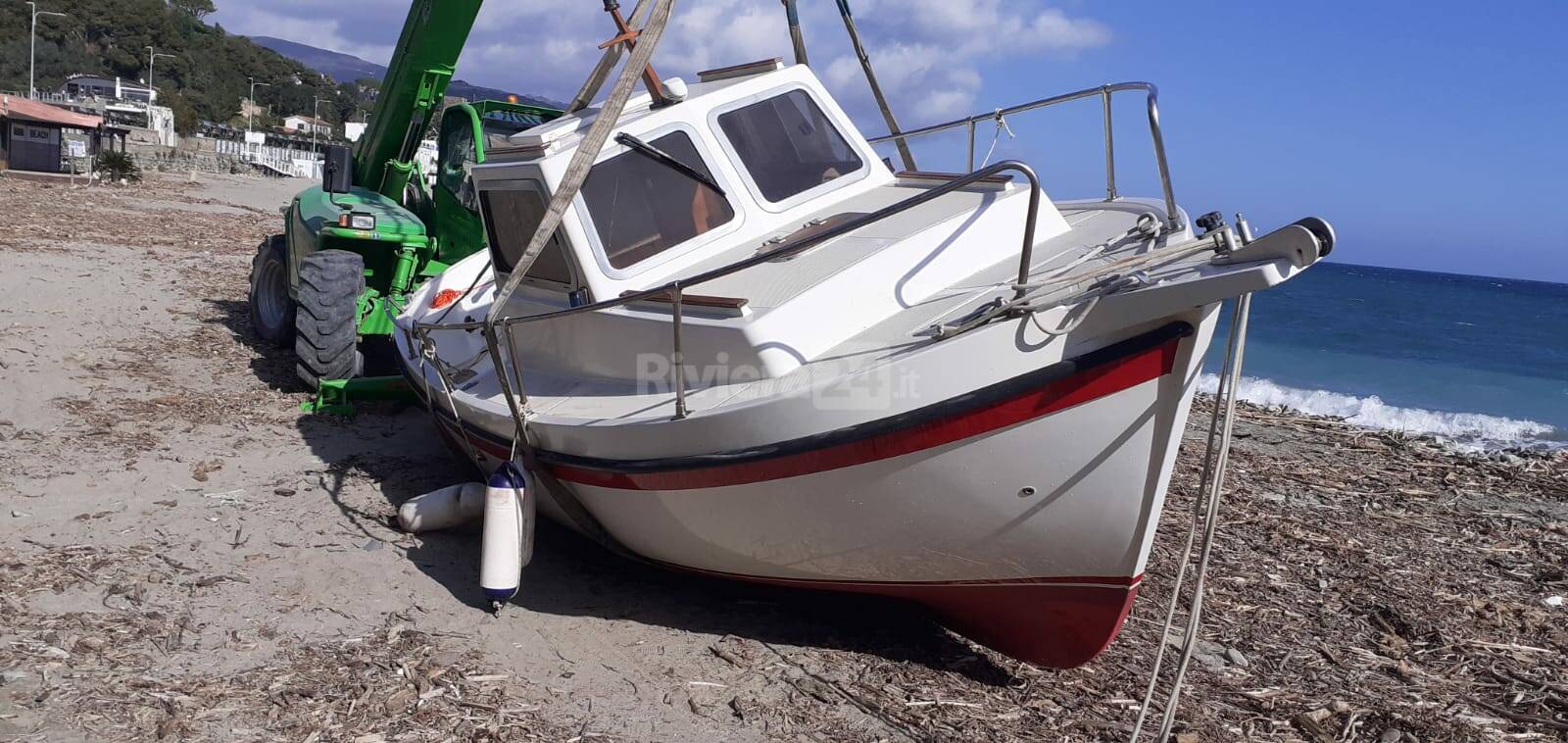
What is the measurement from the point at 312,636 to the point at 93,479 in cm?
246

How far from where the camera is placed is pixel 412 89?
874 centimetres

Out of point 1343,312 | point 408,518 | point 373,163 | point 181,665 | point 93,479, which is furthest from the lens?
point 1343,312

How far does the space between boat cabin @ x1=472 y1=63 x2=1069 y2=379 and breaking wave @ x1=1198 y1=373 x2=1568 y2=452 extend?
27.6ft

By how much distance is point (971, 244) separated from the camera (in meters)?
4.42

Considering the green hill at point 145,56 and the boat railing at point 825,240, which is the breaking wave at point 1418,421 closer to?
the boat railing at point 825,240

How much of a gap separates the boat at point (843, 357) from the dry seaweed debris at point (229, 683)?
925mm

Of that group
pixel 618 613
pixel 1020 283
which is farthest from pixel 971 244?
pixel 618 613

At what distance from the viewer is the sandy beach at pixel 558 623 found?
3.72m

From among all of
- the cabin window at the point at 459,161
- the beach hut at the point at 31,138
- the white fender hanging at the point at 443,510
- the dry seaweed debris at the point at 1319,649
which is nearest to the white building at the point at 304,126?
the beach hut at the point at 31,138

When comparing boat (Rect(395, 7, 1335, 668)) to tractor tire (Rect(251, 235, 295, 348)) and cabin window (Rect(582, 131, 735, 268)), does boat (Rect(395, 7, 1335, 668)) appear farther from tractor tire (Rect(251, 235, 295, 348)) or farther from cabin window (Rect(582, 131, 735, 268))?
tractor tire (Rect(251, 235, 295, 348))

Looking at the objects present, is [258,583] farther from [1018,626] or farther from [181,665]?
[1018,626]

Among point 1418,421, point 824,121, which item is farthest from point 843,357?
point 1418,421

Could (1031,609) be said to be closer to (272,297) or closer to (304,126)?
(272,297)

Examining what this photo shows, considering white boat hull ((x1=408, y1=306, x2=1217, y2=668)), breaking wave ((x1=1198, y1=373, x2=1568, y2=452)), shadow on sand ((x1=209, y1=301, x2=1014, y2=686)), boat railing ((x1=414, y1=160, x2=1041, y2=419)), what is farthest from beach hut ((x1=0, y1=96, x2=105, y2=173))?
white boat hull ((x1=408, y1=306, x2=1217, y2=668))
